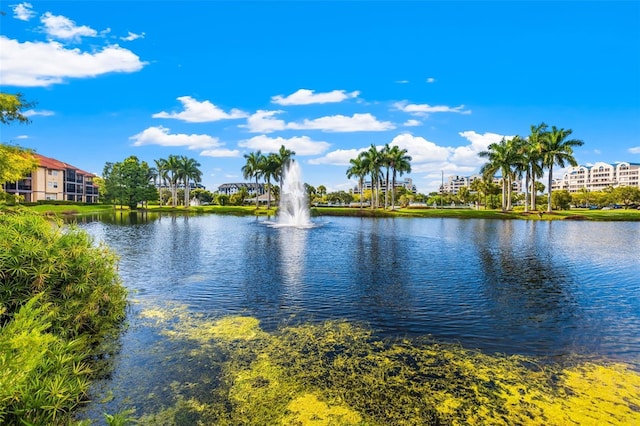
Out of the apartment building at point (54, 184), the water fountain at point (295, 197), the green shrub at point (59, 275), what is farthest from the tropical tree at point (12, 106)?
the apartment building at point (54, 184)

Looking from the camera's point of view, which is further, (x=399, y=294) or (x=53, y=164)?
(x=53, y=164)

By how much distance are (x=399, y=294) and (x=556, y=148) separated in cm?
7725

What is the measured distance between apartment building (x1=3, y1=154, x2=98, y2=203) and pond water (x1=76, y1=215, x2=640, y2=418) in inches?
3381

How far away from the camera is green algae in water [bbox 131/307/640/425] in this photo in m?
6.88

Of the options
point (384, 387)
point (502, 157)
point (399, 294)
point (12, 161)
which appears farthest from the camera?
point (502, 157)

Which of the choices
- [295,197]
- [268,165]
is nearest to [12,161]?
[295,197]

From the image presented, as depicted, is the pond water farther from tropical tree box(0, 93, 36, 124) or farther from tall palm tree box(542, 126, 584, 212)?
tall palm tree box(542, 126, 584, 212)

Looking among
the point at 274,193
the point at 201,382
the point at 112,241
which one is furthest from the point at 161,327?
the point at 274,193

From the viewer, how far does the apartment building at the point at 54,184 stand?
91812 mm

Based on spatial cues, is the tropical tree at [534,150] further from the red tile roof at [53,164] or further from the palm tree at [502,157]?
the red tile roof at [53,164]

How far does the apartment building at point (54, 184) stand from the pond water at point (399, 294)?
85.9 meters

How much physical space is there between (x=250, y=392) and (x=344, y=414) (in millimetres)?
2125

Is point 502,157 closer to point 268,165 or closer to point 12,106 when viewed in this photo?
point 268,165

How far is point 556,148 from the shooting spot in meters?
74.9
